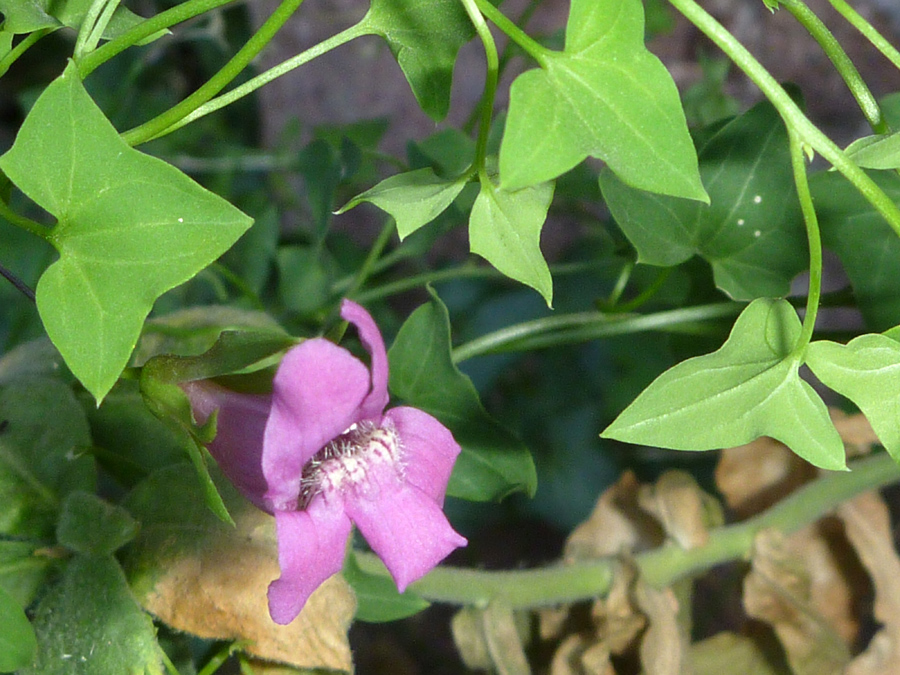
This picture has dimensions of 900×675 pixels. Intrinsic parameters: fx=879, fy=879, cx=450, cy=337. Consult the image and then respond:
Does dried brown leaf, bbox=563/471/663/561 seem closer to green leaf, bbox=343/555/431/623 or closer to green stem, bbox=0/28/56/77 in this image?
green leaf, bbox=343/555/431/623

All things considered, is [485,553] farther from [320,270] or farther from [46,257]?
[46,257]

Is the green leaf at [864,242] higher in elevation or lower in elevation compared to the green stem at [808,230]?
lower

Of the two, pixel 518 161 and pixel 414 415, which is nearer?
pixel 518 161

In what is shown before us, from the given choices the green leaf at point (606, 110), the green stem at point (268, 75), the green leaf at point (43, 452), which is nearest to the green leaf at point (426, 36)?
the green stem at point (268, 75)

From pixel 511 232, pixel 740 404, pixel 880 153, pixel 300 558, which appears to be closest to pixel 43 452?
pixel 300 558

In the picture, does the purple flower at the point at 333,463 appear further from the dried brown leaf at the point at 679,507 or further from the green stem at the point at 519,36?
the dried brown leaf at the point at 679,507

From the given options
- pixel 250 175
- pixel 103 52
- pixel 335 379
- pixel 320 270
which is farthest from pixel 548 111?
pixel 250 175
